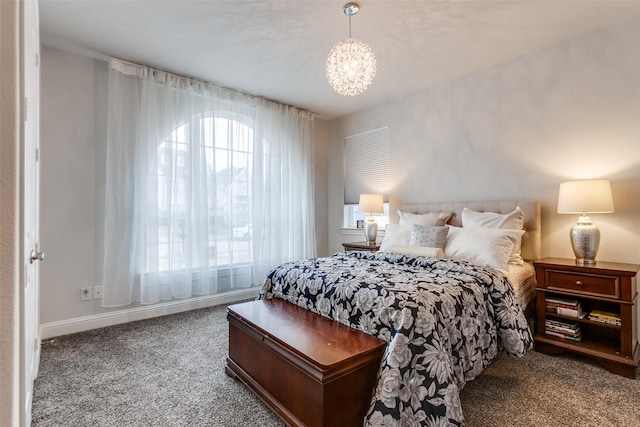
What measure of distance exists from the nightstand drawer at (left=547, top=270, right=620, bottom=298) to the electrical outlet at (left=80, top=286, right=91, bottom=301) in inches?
158

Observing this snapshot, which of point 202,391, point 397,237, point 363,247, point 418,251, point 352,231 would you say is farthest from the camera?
point 352,231

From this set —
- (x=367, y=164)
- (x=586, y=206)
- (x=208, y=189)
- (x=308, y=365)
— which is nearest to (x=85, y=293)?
(x=208, y=189)

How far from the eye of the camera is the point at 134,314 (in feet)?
10.2

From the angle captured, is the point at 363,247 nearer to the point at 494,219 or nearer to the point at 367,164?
the point at 367,164

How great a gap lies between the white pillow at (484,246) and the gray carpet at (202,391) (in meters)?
0.76

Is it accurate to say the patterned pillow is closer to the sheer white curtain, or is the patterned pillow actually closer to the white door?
the sheer white curtain

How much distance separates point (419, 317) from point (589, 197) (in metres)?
1.81

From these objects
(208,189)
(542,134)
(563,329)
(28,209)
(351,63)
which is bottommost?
(563,329)

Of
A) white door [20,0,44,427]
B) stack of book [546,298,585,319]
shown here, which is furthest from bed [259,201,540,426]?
white door [20,0,44,427]

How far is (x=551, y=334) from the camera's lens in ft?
7.87

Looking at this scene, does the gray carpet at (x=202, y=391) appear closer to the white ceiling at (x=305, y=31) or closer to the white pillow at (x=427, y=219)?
the white pillow at (x=427, y=219)

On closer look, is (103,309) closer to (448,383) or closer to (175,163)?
(175,163)

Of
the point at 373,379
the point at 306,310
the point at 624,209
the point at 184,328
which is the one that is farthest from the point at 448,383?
the point at 184,328

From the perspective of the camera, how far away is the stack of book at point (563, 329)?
7.64ft
